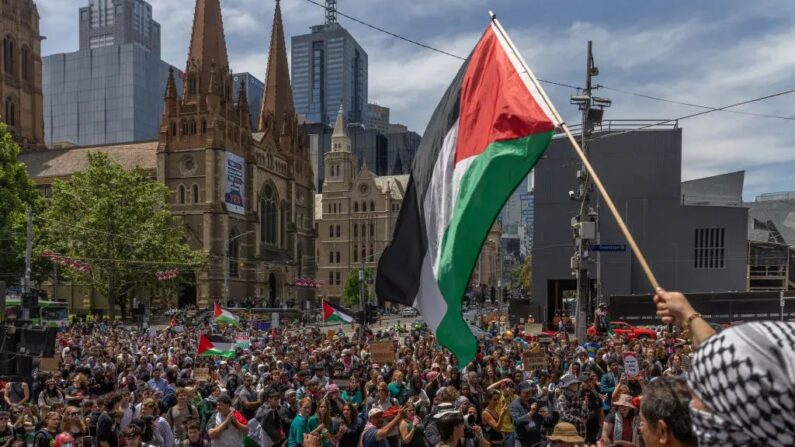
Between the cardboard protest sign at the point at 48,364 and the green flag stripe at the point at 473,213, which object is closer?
the green flag stripe at the point at 473,213

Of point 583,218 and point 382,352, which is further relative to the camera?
point 583,218

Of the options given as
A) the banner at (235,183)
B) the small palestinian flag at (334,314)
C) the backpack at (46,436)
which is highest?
the banner at (235,183)

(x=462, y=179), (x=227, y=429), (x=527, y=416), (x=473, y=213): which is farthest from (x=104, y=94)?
(x=473, y=213)

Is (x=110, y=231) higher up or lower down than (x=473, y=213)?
lower down

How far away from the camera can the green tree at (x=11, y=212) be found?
47.7 meters

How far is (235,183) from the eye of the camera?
69.8 metres

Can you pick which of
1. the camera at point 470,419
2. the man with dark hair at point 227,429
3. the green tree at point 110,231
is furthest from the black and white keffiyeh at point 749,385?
the green tree at point 110,231

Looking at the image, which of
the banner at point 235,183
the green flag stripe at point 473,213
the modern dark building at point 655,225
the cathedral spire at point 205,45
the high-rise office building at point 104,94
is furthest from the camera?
the high-rise office building at point 104,94

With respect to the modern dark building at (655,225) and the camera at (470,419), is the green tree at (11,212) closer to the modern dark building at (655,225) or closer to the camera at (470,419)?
the modern dark building at (655,225)

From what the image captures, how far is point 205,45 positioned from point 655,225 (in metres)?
45.6

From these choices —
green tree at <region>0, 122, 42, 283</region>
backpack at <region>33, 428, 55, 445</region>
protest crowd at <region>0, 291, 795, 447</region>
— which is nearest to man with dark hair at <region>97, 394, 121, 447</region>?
protest crowd at <region>0, 291, 795, 447</region>

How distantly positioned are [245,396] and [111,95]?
447ft

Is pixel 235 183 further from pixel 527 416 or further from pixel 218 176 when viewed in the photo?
pixel 527 416

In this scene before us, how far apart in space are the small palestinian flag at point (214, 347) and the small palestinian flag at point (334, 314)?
555 cm
